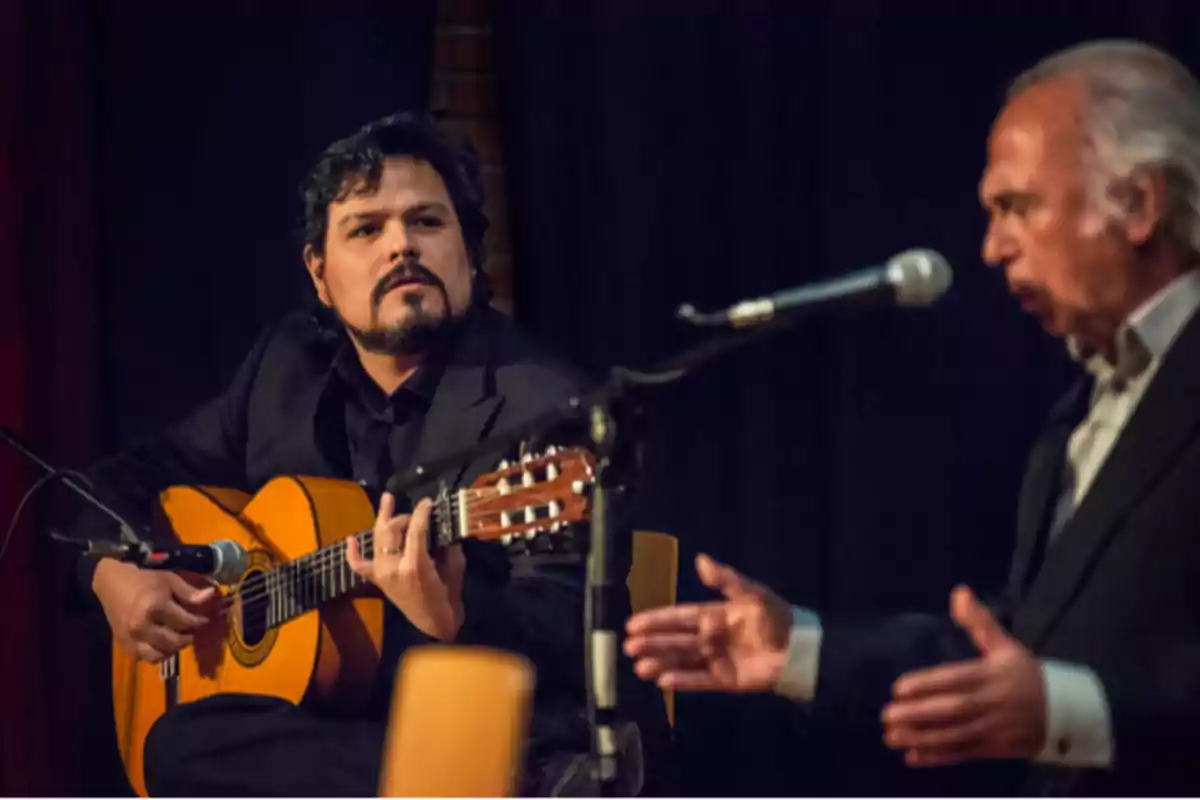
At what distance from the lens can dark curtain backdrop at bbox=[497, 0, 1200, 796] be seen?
102 inches

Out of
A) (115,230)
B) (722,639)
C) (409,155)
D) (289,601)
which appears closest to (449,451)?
(289,601)

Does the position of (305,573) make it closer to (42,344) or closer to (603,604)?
(603,604)

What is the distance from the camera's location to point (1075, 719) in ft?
5.80

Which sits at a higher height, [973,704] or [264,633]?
[973,704]

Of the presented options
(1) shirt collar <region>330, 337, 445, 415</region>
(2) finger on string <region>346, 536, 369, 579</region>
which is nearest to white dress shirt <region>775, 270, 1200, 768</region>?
(2) finger on string <region>346, 536, 369, 579</region>

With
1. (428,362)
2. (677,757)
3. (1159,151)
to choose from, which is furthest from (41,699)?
(1159,151)

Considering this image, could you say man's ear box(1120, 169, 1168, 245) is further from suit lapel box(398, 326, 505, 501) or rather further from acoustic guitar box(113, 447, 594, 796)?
suit lapel box(398, 326, 505, 501)

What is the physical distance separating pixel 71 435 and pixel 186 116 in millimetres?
716

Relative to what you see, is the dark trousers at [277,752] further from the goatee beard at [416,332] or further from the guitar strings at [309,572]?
the goatee beard at [416,332]

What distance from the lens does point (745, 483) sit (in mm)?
2754

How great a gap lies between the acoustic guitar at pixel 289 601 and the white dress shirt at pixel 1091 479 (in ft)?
1.85

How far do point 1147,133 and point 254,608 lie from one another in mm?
1658

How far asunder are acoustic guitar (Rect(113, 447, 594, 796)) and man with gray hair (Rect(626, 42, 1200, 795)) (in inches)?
22.2

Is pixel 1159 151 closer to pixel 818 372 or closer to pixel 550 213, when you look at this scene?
pixel 818 372
